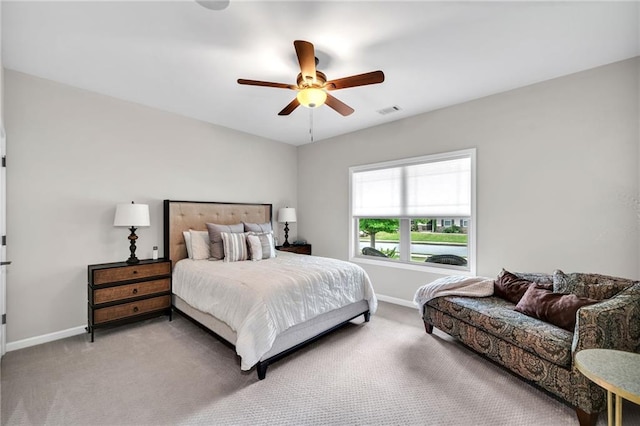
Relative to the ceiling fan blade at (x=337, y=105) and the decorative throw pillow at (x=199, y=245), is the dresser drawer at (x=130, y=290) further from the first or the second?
the ceiling fan blade at (x=337, y=105)

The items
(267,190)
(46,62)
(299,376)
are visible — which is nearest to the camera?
(299,376)

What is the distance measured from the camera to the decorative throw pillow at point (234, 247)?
11.6ft

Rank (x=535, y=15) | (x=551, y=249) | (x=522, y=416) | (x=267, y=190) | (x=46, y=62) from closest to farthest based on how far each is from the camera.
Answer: (x=522, y=416) < (x=535, y=15) < (x=46, y=62) < (x=551, y=249) < (x=267, y=190)

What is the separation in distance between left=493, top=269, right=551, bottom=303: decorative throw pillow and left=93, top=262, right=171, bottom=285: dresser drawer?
3.73 m

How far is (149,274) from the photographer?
329 cm

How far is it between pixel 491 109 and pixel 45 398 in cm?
Result: 493

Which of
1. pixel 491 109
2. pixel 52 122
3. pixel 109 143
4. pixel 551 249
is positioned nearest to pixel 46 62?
pixel 52 122

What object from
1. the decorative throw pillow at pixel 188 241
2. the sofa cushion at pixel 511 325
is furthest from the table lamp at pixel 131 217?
the sofa cushion at pixel 511 325

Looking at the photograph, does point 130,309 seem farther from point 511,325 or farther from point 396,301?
point 511,325

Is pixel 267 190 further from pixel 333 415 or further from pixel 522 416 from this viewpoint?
pixel 522 416

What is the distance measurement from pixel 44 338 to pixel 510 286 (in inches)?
187

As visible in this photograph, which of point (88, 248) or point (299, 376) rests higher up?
point (88, 248)

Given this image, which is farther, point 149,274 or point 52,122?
point 149,274

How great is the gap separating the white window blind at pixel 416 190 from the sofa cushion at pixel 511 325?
1322 millimetres
